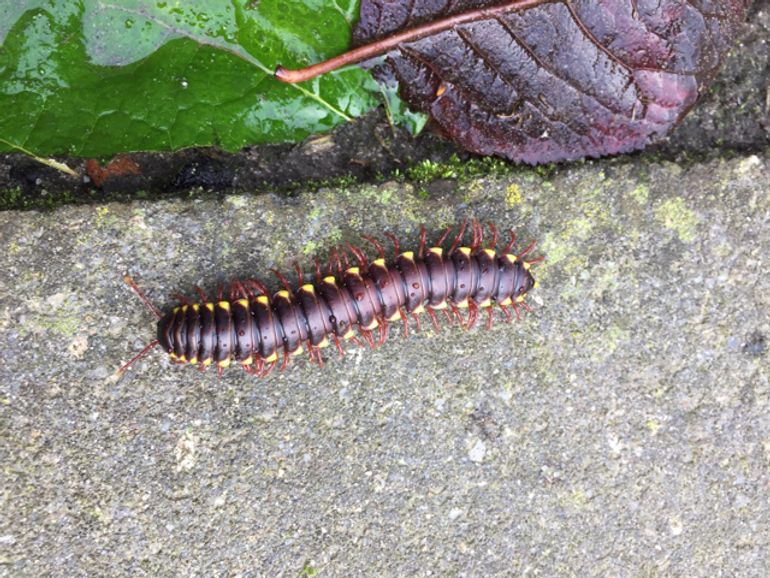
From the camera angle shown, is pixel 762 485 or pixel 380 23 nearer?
pixel 380 23

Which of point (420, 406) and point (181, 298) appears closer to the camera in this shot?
point (181, 298)

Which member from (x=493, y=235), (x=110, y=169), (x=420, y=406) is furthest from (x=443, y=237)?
(x=110, y=169)

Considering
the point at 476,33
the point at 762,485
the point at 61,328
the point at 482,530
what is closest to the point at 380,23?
the point at 476,33

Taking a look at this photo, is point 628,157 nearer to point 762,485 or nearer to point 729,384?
point 729,384

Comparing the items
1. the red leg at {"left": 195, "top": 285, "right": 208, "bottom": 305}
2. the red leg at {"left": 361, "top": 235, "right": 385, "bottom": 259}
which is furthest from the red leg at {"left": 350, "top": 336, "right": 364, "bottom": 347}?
the red leg at {"left": 195, "top": 285, "right": 208, "bottom": 305}

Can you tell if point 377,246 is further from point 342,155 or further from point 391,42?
point 391,42
